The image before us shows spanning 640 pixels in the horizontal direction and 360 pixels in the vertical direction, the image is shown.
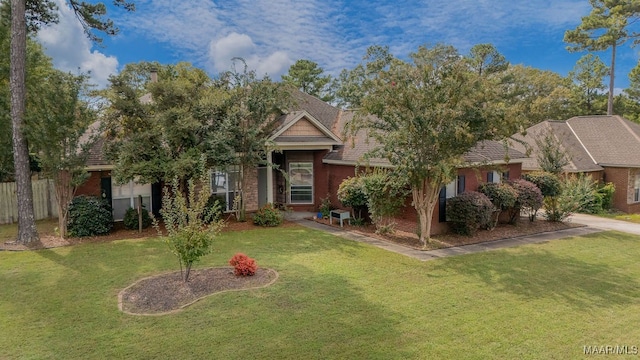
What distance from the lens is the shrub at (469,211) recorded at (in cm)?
1332

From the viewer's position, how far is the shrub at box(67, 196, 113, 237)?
1349 cm

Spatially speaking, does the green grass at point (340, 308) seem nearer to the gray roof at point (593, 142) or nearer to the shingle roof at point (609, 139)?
the gray roof at point (593, 142)

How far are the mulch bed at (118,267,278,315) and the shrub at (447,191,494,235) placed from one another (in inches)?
286

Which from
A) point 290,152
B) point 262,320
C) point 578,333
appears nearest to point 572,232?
point 578,333

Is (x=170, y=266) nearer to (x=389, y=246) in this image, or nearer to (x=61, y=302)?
(x=61, y=302)

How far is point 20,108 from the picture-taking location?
12750 millimetres

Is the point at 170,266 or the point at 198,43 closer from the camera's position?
the point at 170,266

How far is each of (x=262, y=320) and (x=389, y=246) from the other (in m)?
6.66

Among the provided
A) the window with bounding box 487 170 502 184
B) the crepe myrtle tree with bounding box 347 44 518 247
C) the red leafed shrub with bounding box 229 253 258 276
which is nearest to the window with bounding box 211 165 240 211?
the crepe myrtle tree with bounding box 347 44 518 247

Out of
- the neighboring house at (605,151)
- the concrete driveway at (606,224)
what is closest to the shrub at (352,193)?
the concrete driveway at (606,224)

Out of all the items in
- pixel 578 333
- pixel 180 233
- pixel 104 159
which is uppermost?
pixel 104 159

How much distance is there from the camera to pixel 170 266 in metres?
10.0

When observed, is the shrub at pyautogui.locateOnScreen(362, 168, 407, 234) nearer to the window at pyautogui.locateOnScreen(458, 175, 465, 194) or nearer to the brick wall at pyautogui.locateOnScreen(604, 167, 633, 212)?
the window at pyautogui.locateOnScreen(458, 175, 465, 194)

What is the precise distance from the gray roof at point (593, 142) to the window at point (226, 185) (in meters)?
16.3
